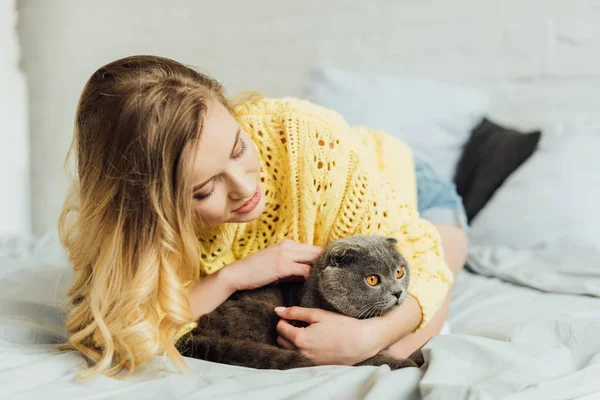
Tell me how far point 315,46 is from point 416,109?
695mm

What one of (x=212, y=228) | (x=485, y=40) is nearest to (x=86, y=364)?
(x=212, y=228)

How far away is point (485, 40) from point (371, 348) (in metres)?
1.65

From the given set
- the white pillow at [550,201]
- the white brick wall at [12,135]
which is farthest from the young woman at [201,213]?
the white brick wall at [12,135]

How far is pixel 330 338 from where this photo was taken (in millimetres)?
1009

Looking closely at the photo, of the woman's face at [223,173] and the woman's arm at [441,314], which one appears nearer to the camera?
the woman's face at [223,173]

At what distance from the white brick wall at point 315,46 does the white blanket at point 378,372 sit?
3.40 feet

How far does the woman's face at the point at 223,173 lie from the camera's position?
3.20ft

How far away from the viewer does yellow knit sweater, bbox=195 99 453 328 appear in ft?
3.85

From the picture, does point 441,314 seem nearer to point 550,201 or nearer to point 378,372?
point 378,372

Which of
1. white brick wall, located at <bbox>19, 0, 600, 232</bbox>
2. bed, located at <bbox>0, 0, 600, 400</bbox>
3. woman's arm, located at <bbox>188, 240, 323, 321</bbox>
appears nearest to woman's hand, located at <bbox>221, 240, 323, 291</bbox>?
woman's arm, located at <bbox>188, 240, 323, 321</bbox>

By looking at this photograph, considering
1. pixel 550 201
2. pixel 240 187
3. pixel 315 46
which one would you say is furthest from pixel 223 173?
pixel 315 46

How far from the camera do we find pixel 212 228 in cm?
124

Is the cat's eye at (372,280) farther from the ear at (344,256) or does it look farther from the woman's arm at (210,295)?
the woman's arm at (210,295)

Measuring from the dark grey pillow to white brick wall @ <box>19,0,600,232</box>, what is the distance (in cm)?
12
